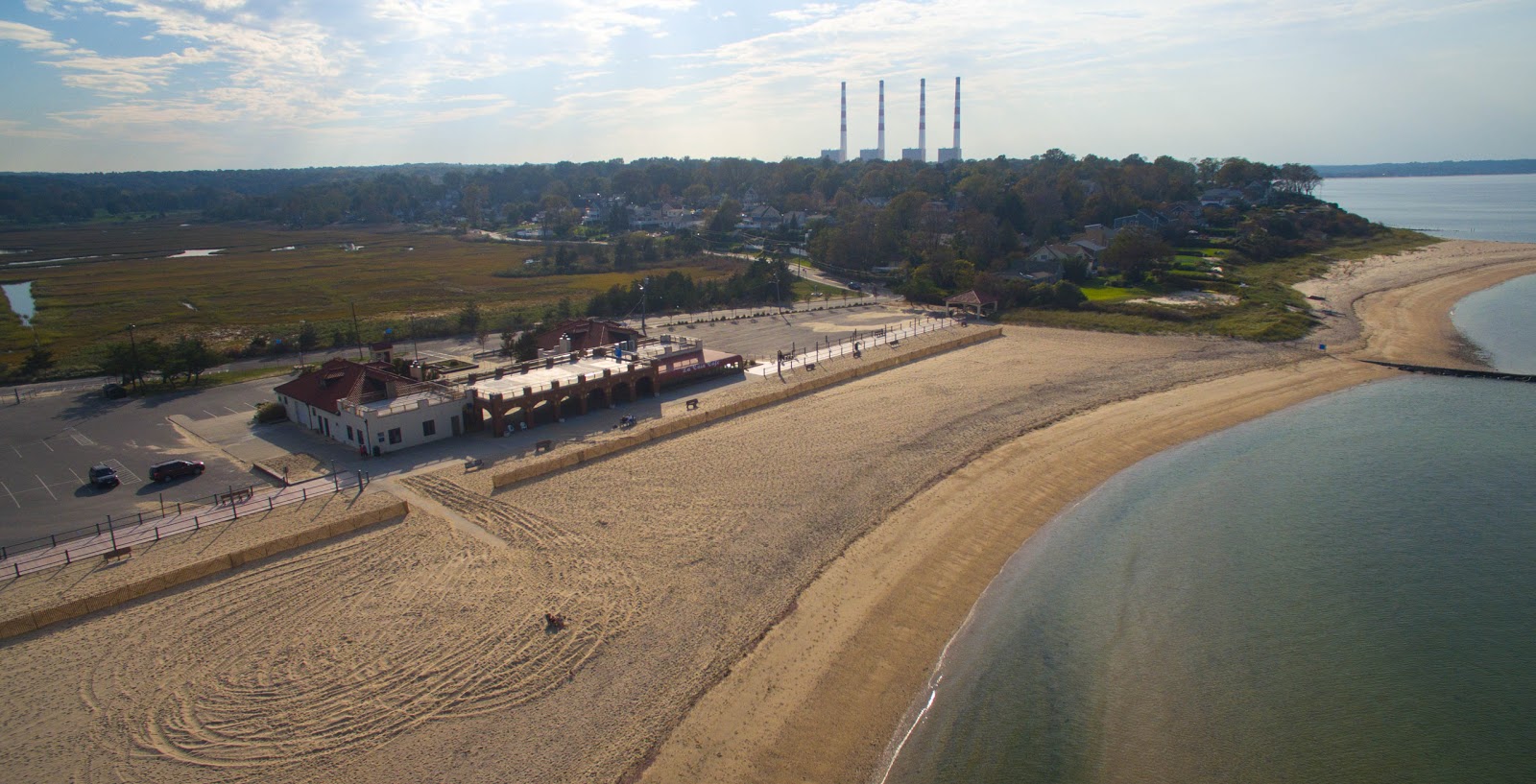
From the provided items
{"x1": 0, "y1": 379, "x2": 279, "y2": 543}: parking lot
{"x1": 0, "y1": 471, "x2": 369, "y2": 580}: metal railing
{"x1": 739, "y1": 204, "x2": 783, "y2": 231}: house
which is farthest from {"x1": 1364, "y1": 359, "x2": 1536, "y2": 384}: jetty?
{"x1": 739, "y1": 204, "x2": 783, "y2": 231}: house

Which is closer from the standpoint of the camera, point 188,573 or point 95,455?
point 188,573

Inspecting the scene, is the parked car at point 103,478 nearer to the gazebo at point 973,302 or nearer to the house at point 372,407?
the house at point 372,407

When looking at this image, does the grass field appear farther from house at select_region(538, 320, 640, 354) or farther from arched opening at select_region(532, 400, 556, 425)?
arched opening at select_region(532, 400, 556, 425)

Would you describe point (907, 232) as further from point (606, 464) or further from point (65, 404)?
point (65, 404)

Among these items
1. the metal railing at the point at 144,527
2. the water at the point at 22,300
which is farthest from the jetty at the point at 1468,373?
the water at the point at 22,300

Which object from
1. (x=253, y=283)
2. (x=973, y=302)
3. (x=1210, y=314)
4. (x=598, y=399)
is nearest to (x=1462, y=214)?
(x=1210, y=314)

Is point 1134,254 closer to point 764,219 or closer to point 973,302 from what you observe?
point 973,302
